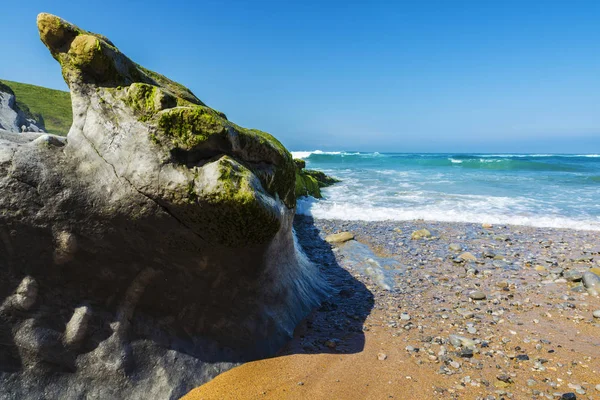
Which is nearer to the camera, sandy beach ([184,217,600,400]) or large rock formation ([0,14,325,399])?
large rock formation ([0,14,325,399])

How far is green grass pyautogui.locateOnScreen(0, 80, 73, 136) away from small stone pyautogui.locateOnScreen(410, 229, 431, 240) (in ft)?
154

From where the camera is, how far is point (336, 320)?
5750 millimetres

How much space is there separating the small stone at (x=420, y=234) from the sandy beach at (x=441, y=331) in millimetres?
1048

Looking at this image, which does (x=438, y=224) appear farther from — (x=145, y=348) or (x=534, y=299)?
(x=145, y=348)

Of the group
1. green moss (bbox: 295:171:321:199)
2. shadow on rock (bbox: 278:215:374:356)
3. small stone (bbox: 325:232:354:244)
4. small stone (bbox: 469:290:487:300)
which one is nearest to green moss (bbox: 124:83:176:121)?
shadow on rock (bbox: 278:215:374:356)

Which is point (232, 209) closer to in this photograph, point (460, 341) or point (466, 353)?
point (466, 353)

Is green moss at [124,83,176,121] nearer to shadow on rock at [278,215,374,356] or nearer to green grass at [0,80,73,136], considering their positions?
shadow on rock at [278,215,374,356]

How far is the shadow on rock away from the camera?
16.1ft

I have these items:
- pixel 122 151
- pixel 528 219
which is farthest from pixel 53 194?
pixel 528 219

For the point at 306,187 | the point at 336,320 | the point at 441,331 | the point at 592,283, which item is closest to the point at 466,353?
the point at 441,331

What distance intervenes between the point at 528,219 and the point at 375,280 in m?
9.96

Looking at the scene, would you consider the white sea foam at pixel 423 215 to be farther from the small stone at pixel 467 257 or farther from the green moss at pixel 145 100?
the green moss at pixel 145 100

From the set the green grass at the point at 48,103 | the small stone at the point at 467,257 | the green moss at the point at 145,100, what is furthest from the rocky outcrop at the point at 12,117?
the green grass at the point at 48,103

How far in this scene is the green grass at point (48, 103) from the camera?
4716 cm
